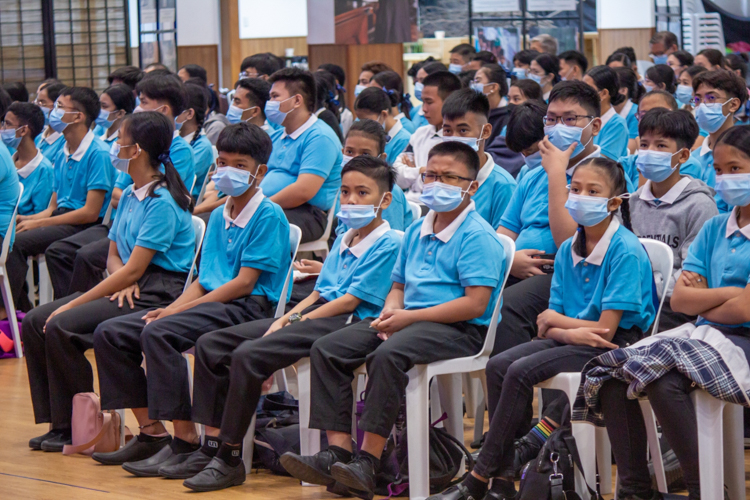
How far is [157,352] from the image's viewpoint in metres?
3.21

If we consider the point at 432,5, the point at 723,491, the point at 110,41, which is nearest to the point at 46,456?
the point at 723,491

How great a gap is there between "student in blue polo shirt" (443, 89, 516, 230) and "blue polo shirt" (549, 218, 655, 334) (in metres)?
0.69

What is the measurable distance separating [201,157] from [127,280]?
1723 millimetres

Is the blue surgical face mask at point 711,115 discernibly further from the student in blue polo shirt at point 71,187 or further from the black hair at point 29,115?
the black hair at point 29,115

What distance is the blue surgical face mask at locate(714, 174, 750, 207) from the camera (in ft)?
8.64

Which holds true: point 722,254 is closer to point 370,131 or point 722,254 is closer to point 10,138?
point 370,131

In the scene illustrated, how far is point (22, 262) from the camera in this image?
5008 mm

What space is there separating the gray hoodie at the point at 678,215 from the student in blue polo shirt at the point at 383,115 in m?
2.13

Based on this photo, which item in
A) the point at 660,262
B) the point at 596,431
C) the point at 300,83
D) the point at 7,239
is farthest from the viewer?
the point at 7,239

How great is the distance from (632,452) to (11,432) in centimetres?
246

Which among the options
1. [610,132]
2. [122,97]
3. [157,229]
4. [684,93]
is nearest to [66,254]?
[122,97]

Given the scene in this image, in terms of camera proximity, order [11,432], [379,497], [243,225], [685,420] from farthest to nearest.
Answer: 1. [11,432]
2. [243,225]
3. [379,497]
4. [685,420]

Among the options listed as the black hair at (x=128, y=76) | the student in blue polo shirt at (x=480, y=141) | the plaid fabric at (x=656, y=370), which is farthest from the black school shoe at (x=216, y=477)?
the black hair at (x=128, y=76)

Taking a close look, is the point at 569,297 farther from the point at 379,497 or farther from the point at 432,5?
the point at 432,5
